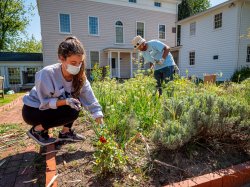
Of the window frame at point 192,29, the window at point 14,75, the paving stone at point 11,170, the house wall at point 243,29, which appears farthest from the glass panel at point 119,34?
the paving stone at point 11,170

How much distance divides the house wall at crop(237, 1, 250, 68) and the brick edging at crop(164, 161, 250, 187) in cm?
1208

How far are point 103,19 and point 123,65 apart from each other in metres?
4.43

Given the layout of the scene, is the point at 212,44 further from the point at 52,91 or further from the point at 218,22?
the point at 52,91

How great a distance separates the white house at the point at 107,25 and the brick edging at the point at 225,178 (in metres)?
15.1

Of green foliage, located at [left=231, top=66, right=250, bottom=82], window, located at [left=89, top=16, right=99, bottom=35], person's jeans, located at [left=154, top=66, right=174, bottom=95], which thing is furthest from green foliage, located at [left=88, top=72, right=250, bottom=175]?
window, located at [left=89, top=16, right=99, bottom=35]

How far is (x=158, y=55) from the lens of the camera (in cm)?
431

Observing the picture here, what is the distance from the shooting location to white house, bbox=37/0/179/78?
48.4 feet

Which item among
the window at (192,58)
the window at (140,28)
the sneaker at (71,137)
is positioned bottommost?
the sneaker at (71,137)

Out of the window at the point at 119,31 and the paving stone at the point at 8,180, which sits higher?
the window at the point at 119,31

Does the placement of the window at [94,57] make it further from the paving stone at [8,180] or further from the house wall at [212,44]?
the paving stone at [8,180]

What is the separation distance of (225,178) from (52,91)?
1.69 metres

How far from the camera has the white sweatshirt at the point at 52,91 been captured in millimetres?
1819

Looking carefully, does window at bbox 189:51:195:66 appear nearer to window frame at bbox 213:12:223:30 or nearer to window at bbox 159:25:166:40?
window frame at bbox 213:12:223:30

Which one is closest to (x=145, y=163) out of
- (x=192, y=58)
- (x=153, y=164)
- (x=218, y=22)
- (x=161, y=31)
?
(x=153, y=164)
